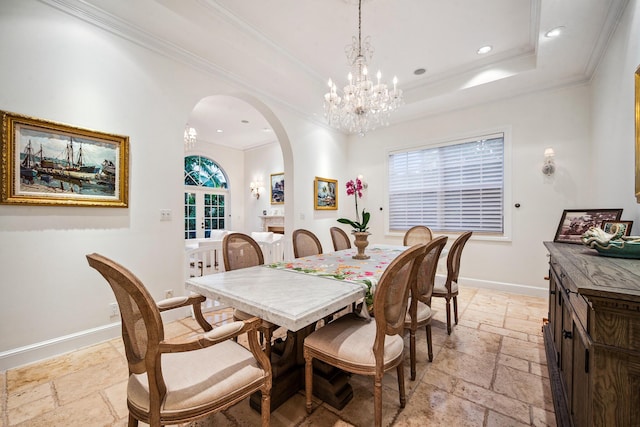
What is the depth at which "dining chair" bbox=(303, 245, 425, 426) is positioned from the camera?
1.24m

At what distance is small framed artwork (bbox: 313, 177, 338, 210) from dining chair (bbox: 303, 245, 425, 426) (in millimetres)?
3370

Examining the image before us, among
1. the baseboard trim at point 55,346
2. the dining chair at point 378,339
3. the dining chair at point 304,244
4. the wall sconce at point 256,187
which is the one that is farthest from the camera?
the wall sconce at point 256,187

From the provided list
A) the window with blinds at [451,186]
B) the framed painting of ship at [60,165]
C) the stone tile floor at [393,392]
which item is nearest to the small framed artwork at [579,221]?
the stone tile floor at [393,392]

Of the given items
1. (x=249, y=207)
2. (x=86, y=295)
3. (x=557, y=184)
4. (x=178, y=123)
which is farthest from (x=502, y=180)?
(x=249, y=207)

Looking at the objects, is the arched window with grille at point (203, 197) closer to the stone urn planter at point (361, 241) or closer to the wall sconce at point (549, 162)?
the stone urn planter at point (361, 241)

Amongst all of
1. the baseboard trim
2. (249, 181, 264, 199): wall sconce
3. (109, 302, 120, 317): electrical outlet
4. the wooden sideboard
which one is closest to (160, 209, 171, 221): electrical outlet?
(109, 302, 120, 317): electrical outlet

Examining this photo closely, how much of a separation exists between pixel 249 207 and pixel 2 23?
6.05 metres

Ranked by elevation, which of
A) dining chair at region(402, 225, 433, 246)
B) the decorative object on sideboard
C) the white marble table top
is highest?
the decorative object on sideboard

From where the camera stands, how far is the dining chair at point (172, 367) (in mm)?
901

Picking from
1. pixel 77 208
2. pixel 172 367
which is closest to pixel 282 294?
pixel 172 367

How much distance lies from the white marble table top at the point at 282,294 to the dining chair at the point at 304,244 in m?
0.94

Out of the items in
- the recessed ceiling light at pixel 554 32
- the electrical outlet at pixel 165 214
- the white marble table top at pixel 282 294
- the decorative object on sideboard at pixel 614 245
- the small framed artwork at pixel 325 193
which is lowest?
the white marble table top at pixel 282 294

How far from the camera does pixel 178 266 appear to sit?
111 inches

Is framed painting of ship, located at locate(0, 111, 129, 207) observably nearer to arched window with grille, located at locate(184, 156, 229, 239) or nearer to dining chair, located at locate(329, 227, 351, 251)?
dining chair, located at locate(329, 227, 351, 251)
